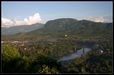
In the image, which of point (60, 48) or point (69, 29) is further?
point (69, 29)

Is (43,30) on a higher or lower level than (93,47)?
higher

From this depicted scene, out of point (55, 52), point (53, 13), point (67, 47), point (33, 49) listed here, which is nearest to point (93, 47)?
point (67, 47)

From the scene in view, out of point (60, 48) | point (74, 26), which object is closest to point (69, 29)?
point (74, 26)

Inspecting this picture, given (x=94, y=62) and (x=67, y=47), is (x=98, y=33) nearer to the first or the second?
(x=67, y=47)

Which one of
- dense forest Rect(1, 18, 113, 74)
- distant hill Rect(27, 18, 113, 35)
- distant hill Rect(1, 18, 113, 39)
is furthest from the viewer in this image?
distant hill Rect(27, 18, 113, 35)

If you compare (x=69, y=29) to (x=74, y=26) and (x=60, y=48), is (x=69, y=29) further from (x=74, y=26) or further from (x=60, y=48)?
(x=60, y=48)

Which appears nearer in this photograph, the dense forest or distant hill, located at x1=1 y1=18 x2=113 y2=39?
the dense forest

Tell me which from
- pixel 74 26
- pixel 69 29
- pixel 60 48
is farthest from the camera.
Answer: pixel 74 26

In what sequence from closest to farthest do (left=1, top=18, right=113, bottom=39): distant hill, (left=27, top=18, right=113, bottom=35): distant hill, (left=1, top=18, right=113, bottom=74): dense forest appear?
1. (left=1, top=18, right=113, bottom=74): dense forest
2. (left=1, top=18, right=113, bottom=39): distant hill
3. (left=27, top=18, right=113, bottom=35): distant hill

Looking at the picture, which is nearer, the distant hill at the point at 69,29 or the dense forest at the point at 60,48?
the dense forest at the point at 60,48

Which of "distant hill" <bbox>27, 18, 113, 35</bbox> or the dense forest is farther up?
"distant hill" <bbox>27, 18, 113, 35</bbox>

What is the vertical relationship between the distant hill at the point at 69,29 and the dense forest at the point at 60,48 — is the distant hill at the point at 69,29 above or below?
above
